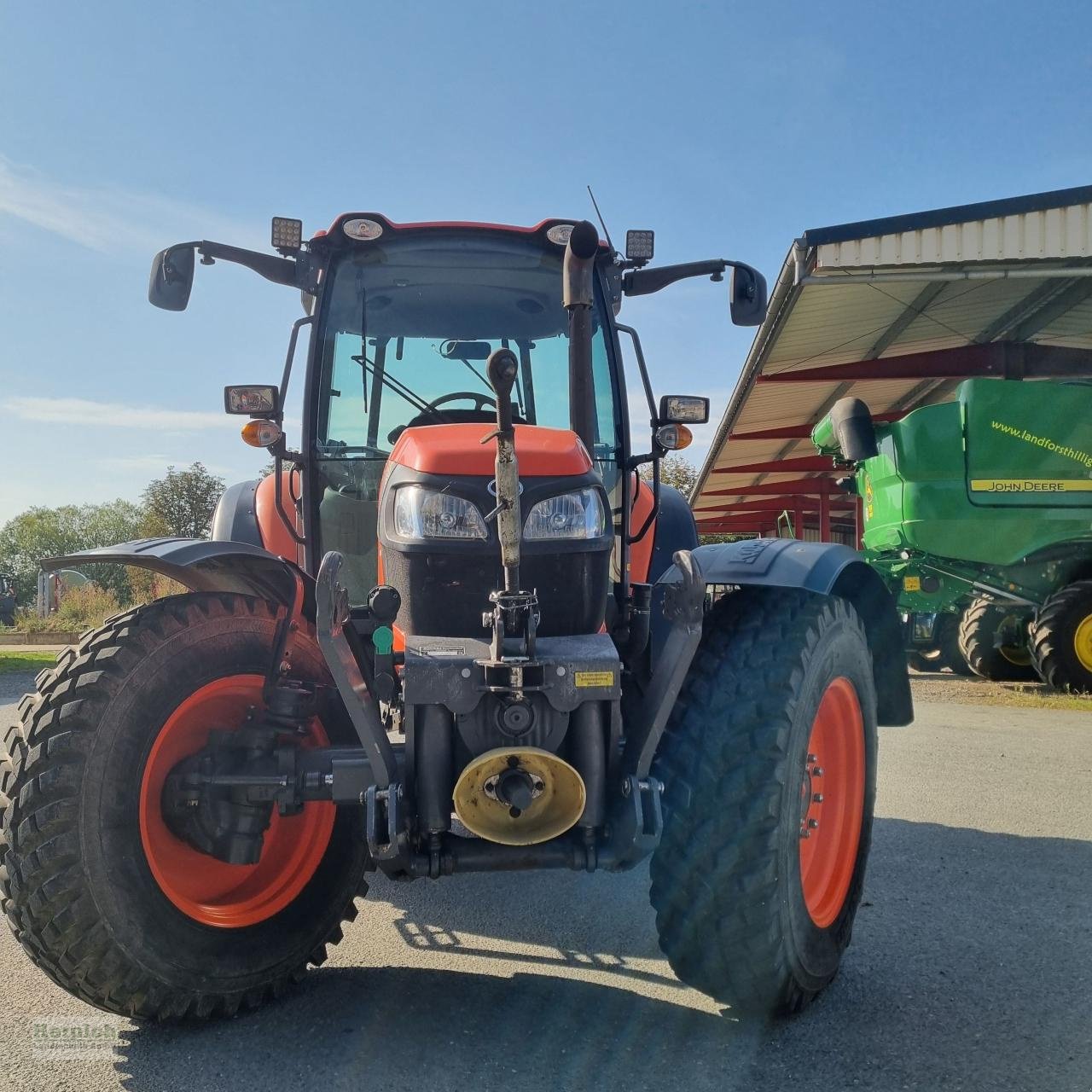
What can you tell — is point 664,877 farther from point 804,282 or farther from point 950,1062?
point 804,282

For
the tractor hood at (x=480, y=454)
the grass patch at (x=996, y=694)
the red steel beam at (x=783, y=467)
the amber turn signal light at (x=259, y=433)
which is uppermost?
the red steel beam at (x=783, y=467)

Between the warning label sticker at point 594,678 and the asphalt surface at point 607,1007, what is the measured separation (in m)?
0.89

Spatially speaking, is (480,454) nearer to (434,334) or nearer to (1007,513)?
(434,334)

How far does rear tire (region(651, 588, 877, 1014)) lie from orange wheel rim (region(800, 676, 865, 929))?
0.09m

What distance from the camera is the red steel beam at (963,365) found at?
42.8 ft

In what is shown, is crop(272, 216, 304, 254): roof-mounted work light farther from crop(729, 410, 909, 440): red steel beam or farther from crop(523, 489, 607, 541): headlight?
crop(729, 410, 909, 440): red steel beam

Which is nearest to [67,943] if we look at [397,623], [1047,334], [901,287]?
[397,623]

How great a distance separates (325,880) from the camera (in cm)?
285

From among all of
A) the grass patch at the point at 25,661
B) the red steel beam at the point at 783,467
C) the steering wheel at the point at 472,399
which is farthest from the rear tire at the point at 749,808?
the red steel beam at the point at 783,467

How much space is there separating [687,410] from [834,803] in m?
1.43

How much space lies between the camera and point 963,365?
551 inches

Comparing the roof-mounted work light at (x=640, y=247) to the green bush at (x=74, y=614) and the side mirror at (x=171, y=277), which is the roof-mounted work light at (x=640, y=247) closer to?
the side mirror at (x=171, y=277)

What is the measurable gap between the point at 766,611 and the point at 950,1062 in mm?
1191

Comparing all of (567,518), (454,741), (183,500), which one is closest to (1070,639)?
(567,518)
